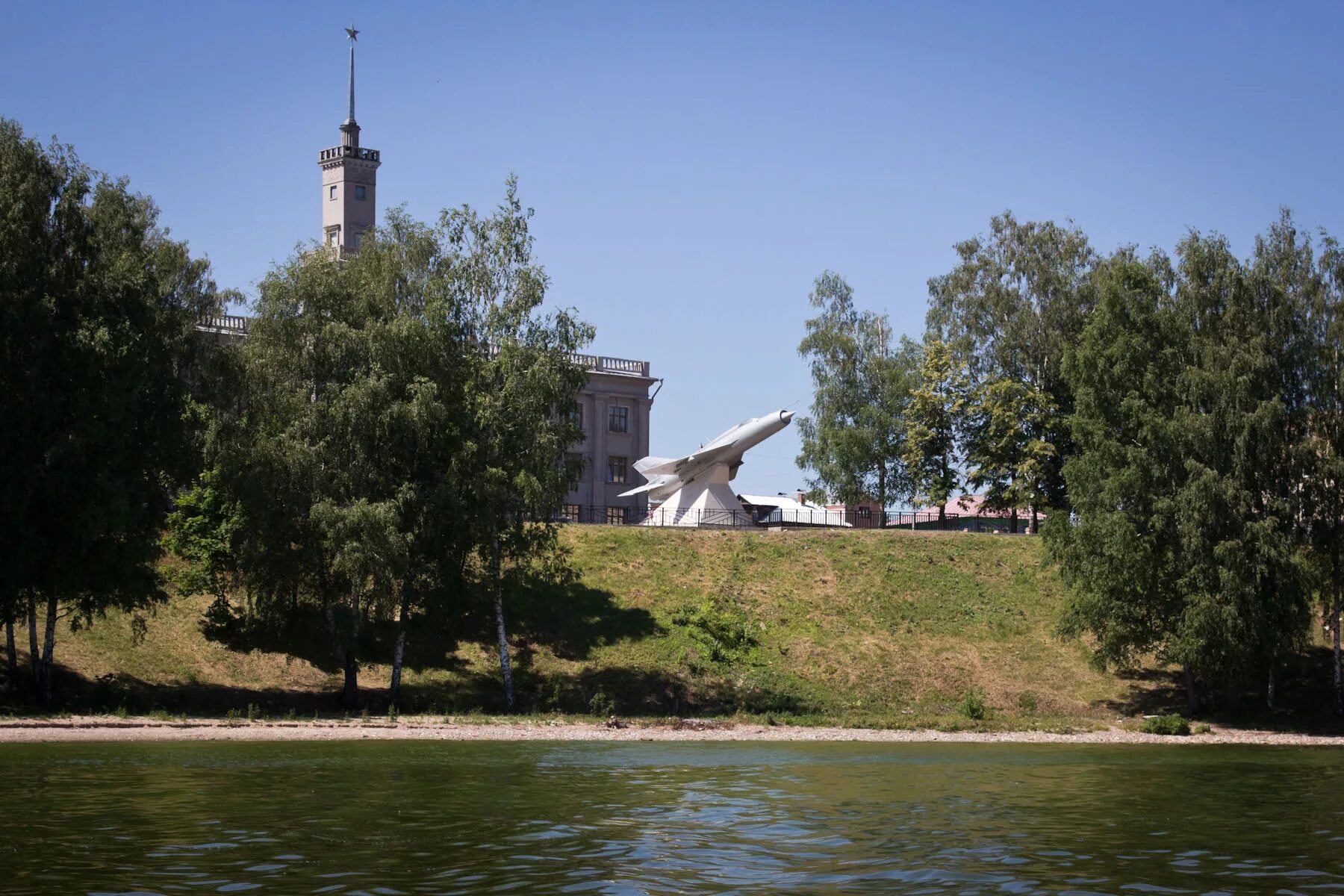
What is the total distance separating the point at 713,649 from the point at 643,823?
3144 centimetres

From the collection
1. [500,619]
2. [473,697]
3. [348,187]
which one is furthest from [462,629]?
[348,187]

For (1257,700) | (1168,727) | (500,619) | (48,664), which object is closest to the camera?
(48,664)

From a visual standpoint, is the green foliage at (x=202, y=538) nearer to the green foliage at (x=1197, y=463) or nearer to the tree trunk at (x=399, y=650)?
the tree trunk at (x=399, y=650)

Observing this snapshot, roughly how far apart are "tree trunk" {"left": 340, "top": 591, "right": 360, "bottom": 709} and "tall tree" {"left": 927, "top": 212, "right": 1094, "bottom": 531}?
3595 cm

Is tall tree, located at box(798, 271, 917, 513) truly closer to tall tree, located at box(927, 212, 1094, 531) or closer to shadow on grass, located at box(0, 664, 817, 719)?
tall tree, located at box(927, 212, 1094, 531)

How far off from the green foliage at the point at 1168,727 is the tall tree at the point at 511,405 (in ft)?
68.6

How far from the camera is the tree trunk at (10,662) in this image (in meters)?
39.3

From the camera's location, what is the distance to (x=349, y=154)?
373 feet

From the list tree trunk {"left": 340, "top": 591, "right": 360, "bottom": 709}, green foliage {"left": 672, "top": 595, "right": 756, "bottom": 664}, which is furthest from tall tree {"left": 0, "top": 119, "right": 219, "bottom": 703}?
green foliage {"left": 672, "top": 595, "right": 756, "bottom": 664}

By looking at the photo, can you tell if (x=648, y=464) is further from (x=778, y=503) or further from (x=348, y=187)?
(x=348, y=187)

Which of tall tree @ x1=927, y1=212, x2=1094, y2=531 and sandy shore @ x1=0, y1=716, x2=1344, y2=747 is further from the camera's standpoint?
tall tree @ x1=927, y1=212, x2=1094, y2=531

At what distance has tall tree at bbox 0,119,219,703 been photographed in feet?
121

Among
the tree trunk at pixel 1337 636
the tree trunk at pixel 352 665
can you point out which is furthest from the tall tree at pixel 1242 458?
the tree trunk at pixel 352 665

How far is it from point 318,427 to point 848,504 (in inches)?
1684
